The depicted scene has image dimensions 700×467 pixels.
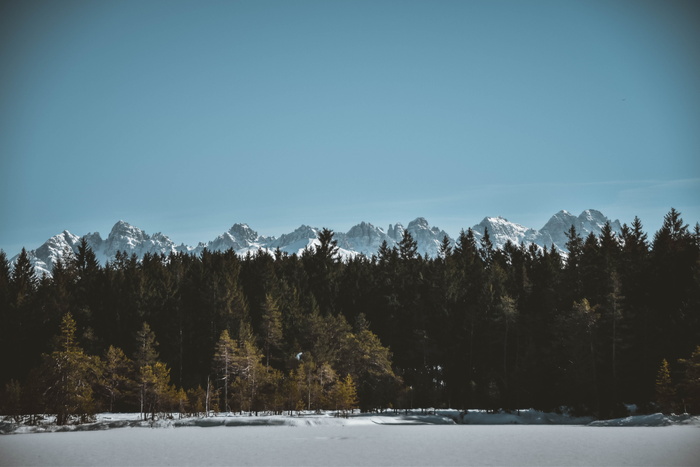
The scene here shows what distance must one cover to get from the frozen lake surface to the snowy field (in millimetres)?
44

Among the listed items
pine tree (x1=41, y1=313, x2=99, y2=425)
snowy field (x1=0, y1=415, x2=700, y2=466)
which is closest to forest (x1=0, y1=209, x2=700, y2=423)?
pine tree (x1=41, y1=313, x2=99, y2=425)

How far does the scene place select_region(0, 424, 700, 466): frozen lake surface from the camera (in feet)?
86.0

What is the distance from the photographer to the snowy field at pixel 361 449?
2627 cm

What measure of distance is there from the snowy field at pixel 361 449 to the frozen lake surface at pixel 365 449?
4 centimetres

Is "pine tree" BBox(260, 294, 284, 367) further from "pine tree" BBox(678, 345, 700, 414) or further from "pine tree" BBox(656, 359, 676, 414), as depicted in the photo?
"pine tree" BBox(678, 345, 700, 414)

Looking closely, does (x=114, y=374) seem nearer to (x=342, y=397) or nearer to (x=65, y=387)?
(x=65, y=387)

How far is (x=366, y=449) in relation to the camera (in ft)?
103

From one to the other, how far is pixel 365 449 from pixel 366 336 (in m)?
48.7

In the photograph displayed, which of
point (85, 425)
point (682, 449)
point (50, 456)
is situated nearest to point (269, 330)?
point (85, 425)

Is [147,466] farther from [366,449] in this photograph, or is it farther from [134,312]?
[134,312]

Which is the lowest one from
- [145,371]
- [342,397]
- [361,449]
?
[342,397]

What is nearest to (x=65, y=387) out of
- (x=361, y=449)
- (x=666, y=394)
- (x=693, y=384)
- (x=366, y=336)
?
(x=366, y=336)

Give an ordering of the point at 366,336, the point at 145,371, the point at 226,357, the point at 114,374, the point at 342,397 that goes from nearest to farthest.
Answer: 1. the point at 145,371
2. the point at 342,397
3. the point at 114,374
4. the point at 226,357
5. the point at 366,336

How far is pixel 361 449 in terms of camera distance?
104 feet
